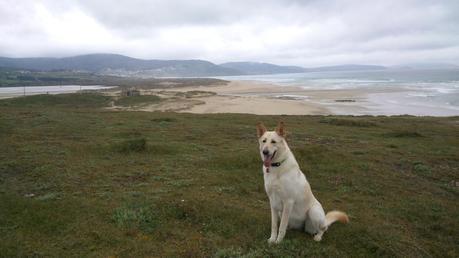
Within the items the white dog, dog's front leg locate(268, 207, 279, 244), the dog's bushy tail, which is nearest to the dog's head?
the white dog

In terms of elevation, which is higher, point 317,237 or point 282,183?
point 282,183

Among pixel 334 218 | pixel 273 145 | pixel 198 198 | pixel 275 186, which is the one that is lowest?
pixel 198 198

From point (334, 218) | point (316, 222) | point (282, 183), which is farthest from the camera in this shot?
point (334, 218)

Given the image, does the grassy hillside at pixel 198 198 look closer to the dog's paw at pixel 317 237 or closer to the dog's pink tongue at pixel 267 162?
the dog's paw at pixel 317 237

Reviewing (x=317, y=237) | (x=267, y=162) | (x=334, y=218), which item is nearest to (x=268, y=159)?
(x=267, y=162)

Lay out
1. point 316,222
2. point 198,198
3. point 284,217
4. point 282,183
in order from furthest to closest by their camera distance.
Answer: point 198,198, point 316,222, point 284,217, point 282,183

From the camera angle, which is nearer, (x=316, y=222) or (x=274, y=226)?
(x=274, y=226)

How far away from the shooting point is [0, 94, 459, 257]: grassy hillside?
7.29m

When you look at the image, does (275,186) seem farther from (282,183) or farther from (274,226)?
(274,226)

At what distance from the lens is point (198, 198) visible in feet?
31.8

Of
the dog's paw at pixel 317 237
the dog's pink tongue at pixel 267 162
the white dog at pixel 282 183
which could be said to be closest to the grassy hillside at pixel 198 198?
the dog's paw at pixel 317 237

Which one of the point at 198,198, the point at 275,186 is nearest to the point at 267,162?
the point at 275,186

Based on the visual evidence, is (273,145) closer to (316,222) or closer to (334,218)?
(316,222)

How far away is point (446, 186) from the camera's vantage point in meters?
13.0
